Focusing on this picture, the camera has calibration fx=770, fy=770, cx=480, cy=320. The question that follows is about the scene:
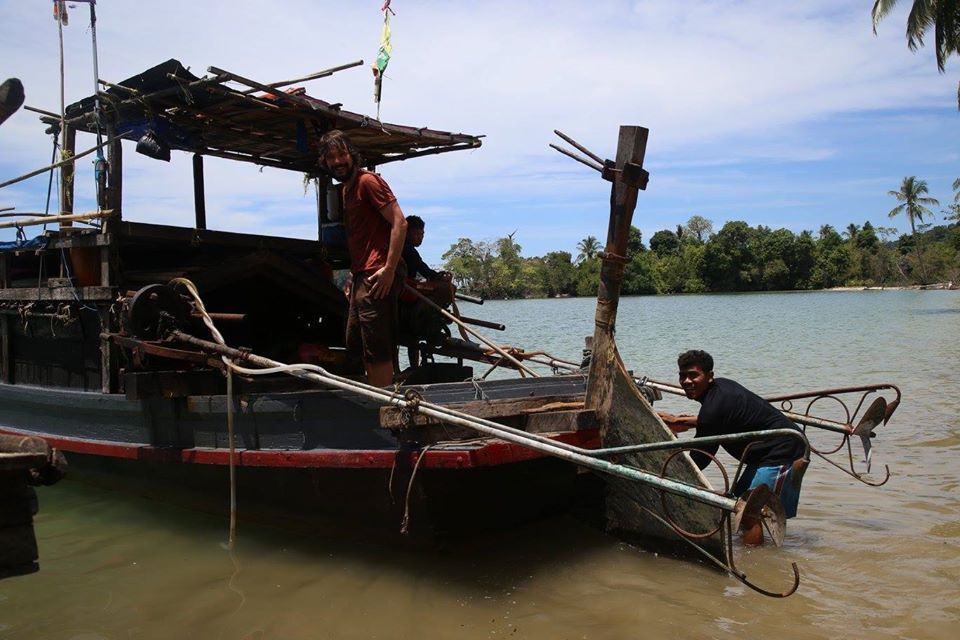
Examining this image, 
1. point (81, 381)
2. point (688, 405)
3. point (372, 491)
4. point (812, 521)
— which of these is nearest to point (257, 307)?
point (81, 381)

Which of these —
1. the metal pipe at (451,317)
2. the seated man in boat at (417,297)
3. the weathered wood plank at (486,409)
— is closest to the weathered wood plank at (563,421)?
the weathered wood plank at (486,409)

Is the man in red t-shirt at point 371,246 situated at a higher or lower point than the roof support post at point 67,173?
lower

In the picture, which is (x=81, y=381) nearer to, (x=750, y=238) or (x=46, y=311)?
(x=46, y=311)

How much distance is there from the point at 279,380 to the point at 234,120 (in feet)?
7.38

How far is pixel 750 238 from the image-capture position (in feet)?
277

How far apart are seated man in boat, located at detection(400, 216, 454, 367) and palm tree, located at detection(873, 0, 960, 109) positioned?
74.1 ft

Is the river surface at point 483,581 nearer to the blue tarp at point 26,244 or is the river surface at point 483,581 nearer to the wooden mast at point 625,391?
the wooden mast at point 625,391

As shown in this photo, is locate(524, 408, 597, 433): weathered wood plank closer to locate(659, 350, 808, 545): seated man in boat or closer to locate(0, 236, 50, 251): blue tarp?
locate(659, 350, 808, 545): seated man in boat

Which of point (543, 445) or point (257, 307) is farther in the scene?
point (257, 307)

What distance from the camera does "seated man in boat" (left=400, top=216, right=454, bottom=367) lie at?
662 cm

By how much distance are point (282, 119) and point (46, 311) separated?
2584 millimetres

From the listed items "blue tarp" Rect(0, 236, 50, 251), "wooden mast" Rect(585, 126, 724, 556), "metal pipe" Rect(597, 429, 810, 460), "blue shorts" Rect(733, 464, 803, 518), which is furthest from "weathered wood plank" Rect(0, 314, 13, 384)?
"blue shorts" Rect(733, 464, 803, 518)

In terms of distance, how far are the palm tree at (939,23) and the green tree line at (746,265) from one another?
184ft

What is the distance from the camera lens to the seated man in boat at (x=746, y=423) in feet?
15.1
